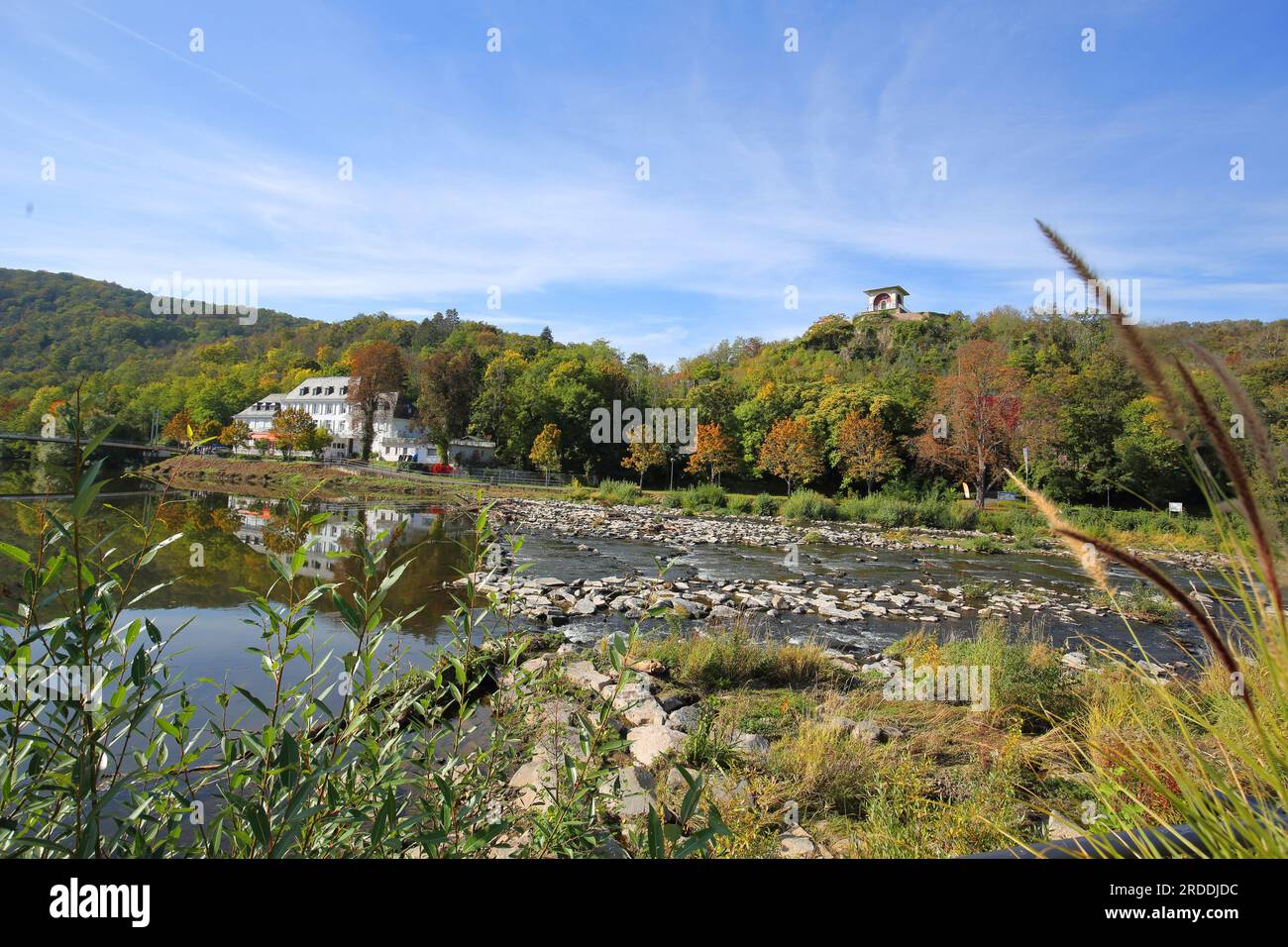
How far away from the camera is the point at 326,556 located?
567 inches

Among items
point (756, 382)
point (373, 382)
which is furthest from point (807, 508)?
point (373, 382)

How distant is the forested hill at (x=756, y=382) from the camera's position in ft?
66.3

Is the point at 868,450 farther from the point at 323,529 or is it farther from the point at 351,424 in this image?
the point at 351,424

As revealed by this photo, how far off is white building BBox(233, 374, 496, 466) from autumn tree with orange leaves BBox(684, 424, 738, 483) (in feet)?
54.1

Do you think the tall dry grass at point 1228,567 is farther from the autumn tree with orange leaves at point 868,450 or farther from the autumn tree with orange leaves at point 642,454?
the autumn tree with orange leaves at point 642,454

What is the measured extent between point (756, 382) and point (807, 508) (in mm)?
24465

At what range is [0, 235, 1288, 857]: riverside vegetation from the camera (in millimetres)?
1284

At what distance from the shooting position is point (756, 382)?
51.7m

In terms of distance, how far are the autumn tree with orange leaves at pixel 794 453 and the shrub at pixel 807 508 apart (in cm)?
916

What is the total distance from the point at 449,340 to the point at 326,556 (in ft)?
219

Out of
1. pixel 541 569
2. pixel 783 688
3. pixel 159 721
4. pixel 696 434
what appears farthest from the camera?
pixel 696 434
